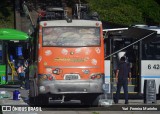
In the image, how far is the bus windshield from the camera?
774 inches

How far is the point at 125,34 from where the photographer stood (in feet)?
78.3

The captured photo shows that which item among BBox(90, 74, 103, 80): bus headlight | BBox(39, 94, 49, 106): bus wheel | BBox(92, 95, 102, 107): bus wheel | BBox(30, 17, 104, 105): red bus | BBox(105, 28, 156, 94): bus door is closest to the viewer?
BBox(30, 17, 104, 105): red bus

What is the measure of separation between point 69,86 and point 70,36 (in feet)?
5.53

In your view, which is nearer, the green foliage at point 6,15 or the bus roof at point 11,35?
the bus roof at point 11,35

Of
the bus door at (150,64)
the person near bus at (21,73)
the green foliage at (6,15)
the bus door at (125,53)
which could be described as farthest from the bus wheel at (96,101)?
the green foliage at (6,15)

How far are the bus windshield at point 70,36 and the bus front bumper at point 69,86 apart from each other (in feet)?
4.19

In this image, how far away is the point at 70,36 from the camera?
1973cm

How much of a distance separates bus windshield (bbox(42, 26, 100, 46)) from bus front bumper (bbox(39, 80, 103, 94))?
4.19 feet

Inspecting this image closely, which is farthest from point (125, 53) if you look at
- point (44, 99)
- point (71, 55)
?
point (71, 55)

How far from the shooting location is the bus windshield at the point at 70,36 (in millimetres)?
19656

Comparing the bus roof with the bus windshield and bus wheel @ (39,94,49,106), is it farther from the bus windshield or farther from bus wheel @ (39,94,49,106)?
the bus windshield

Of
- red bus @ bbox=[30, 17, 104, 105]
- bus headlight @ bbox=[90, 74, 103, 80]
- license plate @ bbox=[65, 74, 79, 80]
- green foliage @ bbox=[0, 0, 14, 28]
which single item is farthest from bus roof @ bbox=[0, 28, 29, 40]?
bus headlight @ bbox=[90, 74, 103, 80]

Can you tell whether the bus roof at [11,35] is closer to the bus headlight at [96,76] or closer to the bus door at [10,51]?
the bus door at [10,51]

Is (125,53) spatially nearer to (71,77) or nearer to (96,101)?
(96,101)
